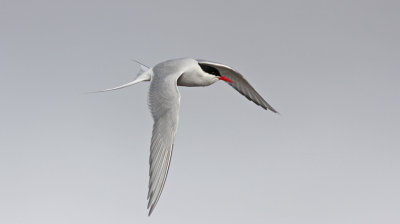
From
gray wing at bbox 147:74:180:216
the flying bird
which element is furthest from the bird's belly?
gray wing at bbox 147:74:180:216

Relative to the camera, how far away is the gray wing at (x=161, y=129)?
9.41ft

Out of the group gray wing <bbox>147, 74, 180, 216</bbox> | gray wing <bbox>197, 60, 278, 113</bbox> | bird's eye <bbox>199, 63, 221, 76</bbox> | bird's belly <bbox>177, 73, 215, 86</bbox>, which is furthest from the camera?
gray wing <bbox>197, 60, 278, 113</bbox>

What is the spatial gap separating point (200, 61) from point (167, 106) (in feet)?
3.09

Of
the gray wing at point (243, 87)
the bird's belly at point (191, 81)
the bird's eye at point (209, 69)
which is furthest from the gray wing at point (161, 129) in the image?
the gray wing at point (243, 87)

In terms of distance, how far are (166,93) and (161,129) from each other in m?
0.28

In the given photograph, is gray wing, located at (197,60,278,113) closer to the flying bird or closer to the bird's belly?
the flying bird

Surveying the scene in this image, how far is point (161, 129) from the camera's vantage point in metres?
3.08

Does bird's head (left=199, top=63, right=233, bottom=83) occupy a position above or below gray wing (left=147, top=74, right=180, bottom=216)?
above

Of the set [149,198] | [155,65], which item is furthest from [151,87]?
[149,198]

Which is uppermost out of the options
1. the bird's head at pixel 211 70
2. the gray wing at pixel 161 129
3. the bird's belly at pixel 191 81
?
the bird's head at pixel 211 70

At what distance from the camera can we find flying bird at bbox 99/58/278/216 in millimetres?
2910

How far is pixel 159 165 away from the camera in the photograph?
116 inches

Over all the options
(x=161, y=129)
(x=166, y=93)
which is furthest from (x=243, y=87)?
(x=161, y=129)

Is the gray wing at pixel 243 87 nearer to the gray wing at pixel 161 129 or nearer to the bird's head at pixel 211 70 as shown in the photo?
the bird's head at pixel 211 70
